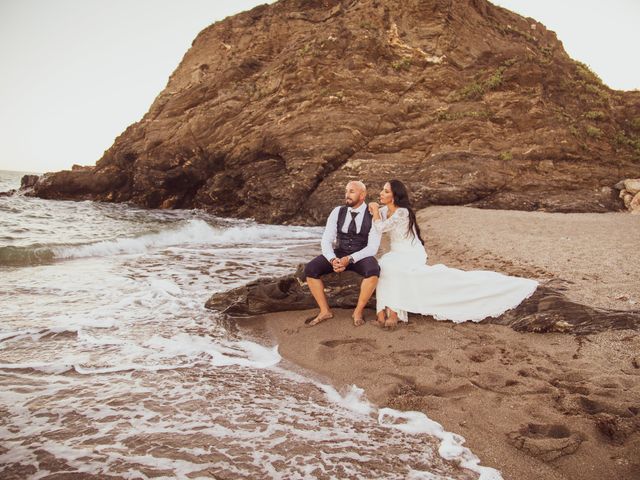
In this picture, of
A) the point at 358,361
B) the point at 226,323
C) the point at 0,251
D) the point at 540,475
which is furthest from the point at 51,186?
the point at 540,475

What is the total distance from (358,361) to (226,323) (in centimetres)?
224

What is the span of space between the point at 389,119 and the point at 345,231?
15007 millimetres

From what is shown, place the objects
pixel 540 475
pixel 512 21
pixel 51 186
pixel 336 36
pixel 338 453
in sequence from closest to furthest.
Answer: pixel 540 475 → pixel 338 453 → pixel 336 36 → pixel 512 21 → pixel 51 186

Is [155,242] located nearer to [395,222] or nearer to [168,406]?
[395,222]

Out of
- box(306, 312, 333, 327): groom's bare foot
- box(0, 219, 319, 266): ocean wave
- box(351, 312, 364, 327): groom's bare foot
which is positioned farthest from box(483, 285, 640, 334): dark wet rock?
box(0, 219, 319, 266): ocean wave

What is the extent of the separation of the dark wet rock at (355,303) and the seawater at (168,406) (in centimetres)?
49

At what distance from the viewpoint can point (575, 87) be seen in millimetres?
19828

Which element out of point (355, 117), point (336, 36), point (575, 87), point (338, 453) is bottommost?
point (338, 453)

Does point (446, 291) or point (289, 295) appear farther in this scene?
point (289, 295)

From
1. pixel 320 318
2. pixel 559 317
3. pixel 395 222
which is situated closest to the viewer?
pixel 559 317

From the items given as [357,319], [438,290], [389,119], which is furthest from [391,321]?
[389,119]

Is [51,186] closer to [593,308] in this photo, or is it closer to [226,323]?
[226,323]

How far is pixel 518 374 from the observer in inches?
143

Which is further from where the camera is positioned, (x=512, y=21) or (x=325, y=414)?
(x=512, y=21)
